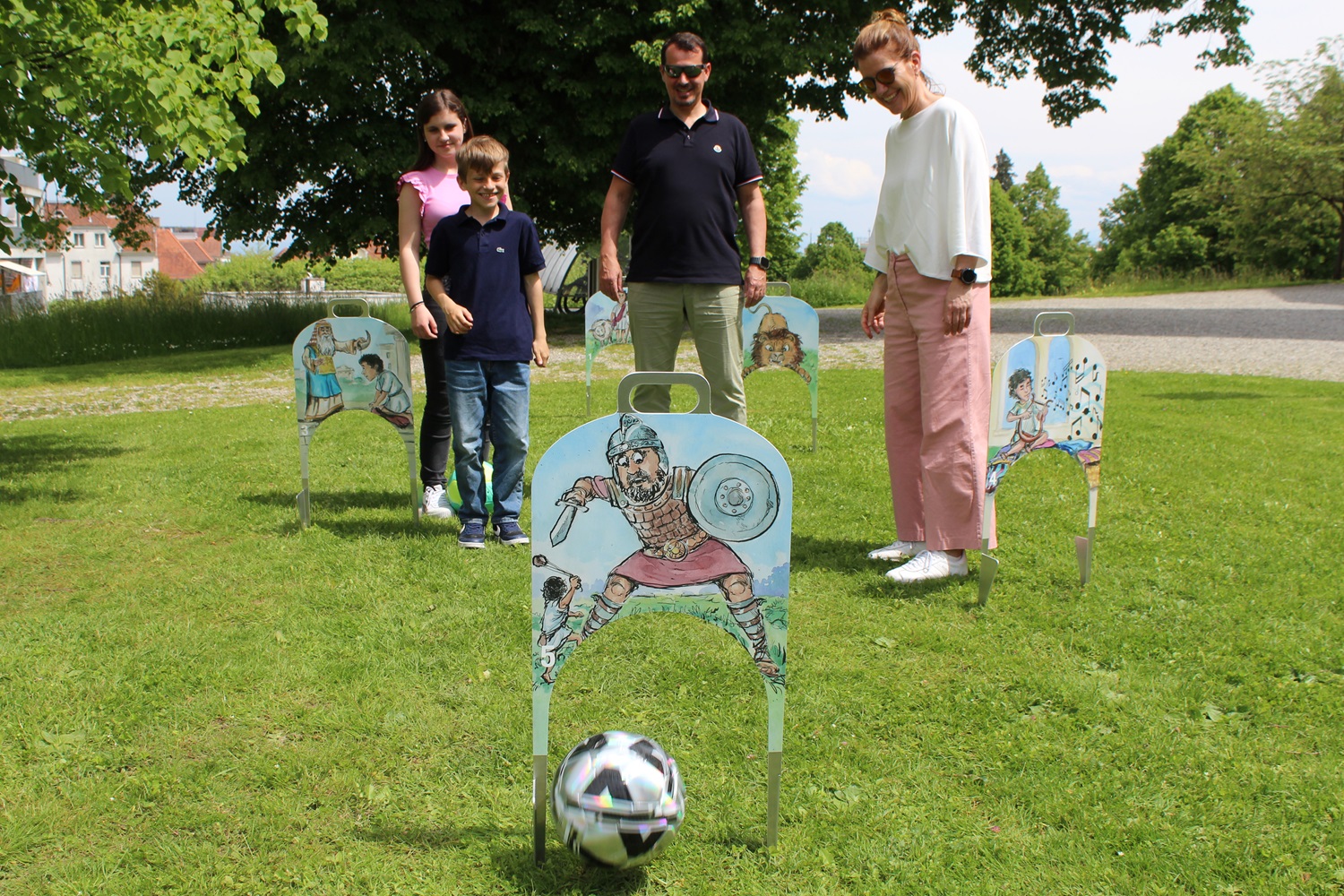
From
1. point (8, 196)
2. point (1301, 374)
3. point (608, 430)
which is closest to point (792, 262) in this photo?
point (1301, 374)

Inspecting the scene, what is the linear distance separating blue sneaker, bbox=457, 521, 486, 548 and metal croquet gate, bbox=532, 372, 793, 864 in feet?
9.68

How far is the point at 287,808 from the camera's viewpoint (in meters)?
3.08

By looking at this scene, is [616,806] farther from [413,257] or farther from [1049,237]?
[1049,237]

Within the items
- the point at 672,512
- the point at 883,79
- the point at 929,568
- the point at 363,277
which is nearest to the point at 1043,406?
the point at 929,568

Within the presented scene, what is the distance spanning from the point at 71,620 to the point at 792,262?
73.6 m

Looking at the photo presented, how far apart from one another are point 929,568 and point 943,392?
35.1 inches

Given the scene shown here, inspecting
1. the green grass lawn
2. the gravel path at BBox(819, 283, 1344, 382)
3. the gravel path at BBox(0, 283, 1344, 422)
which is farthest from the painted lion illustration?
the gravel path at BBox(819, 283, 1344, 382)

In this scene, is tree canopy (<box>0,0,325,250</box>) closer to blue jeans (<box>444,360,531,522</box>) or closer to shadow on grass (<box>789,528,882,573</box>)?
blue jeans (<box>444,360,531,522</box>)

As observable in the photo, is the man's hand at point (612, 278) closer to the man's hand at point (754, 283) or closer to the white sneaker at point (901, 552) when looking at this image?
the man's hand at point (754, 283)

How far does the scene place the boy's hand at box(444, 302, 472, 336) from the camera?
5262mm

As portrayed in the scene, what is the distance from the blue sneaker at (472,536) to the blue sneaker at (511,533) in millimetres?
108

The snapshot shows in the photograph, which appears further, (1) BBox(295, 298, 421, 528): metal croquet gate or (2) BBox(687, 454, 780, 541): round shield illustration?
(1) BBox(295, 298, 421, 528): metal croquet gate

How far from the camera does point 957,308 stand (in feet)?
15.3

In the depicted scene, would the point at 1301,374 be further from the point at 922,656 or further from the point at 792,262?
the point at 792,262
